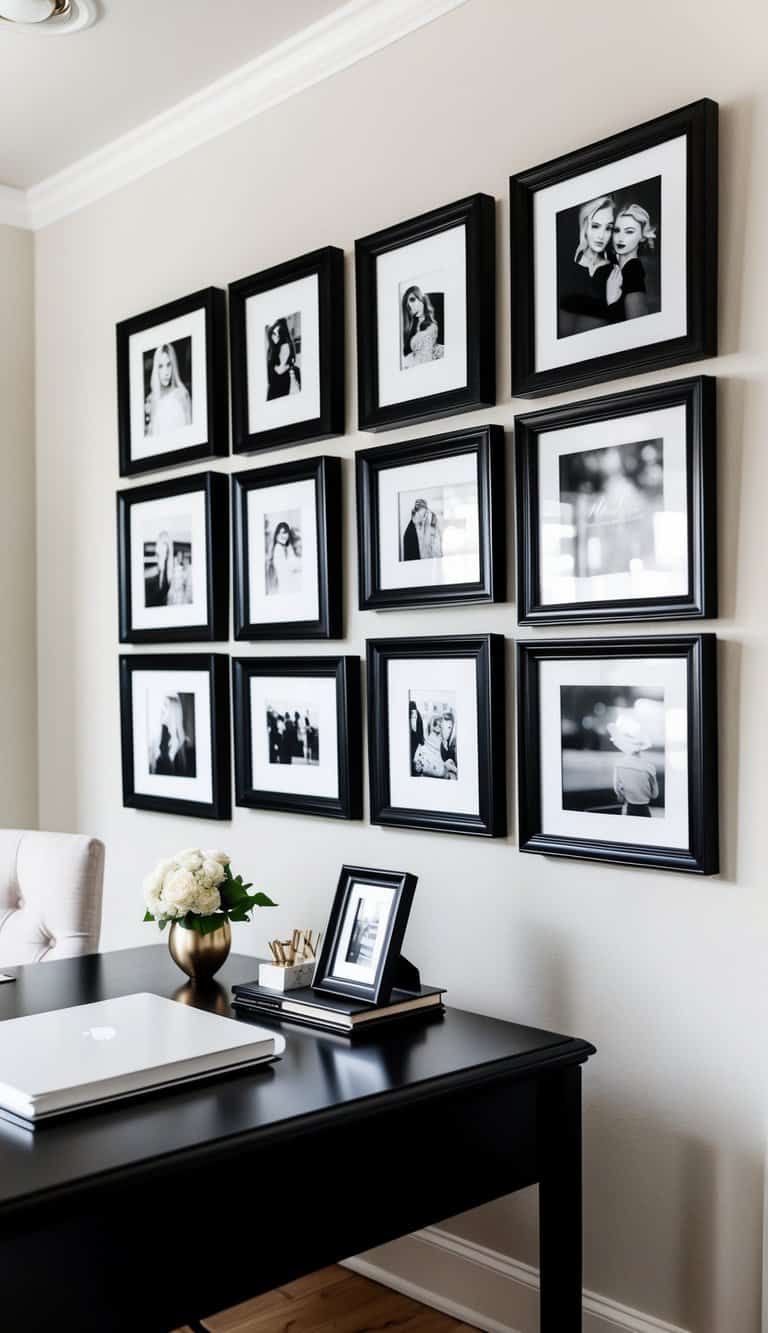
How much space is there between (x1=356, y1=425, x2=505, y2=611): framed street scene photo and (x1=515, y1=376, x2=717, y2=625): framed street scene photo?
64 millimetres

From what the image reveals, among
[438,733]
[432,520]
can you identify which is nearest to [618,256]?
[432,520]

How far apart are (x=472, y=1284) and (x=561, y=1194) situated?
66 centimetres

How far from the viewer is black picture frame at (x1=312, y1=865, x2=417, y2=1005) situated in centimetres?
198

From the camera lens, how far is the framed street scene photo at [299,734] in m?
2.60

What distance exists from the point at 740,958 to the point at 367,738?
91 cm

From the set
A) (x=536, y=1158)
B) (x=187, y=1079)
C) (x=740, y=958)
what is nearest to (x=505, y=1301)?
(x=536, y=1158)

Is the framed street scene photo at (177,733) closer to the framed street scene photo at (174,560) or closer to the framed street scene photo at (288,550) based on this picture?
the framed street scene photo at (174,560)

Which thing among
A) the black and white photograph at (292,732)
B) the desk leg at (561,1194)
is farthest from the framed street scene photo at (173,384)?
the desk leg at (561,1194)

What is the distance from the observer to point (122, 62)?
2.79 metres

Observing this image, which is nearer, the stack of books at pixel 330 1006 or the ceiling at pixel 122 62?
the stack of books at pixel 330 1006

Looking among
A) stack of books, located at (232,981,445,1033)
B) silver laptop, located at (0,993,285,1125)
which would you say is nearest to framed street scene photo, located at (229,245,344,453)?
stack of books, located at (232,981,445,1033)

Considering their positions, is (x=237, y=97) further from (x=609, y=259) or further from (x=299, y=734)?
(x=299, y=734)

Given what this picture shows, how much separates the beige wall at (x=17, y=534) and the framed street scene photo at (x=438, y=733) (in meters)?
1.41

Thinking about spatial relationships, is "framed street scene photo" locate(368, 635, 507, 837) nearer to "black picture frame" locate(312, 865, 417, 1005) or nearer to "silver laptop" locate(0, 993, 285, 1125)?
"black picture frame" locate(312, 865, 417, 1005)
